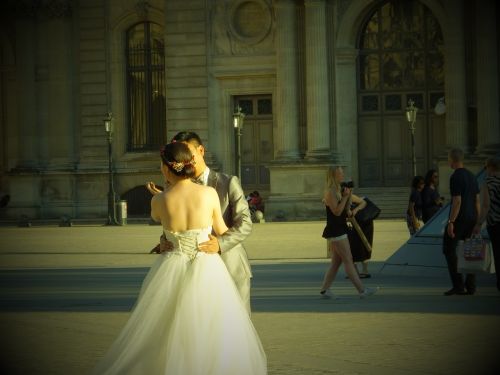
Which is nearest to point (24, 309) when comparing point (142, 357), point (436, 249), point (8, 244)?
point (436, 249)

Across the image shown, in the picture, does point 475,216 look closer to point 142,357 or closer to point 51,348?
point 51,348

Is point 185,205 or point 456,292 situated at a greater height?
point 185,205

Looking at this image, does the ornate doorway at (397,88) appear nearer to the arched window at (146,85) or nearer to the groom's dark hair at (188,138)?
the arched window at (146,85)

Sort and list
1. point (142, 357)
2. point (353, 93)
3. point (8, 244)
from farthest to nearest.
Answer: point (353, 93)
point (8, 244)
point (142, 357)

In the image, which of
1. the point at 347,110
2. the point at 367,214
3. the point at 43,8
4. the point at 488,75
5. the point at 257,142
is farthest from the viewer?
the point at 43,8

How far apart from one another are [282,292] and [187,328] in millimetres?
9474

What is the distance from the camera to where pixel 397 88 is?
46.9m

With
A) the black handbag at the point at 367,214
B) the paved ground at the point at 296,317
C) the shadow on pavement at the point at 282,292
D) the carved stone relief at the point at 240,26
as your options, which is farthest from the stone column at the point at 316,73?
the black handbag at the point at 367,214

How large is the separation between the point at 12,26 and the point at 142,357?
153 feet

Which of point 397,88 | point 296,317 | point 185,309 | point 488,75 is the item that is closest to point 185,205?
point 185,309

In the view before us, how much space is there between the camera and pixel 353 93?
46750mm

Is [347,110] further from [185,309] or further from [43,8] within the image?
[185,309]

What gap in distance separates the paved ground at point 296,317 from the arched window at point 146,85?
2311cm

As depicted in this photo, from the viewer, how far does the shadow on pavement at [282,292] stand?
15750 millimetres
